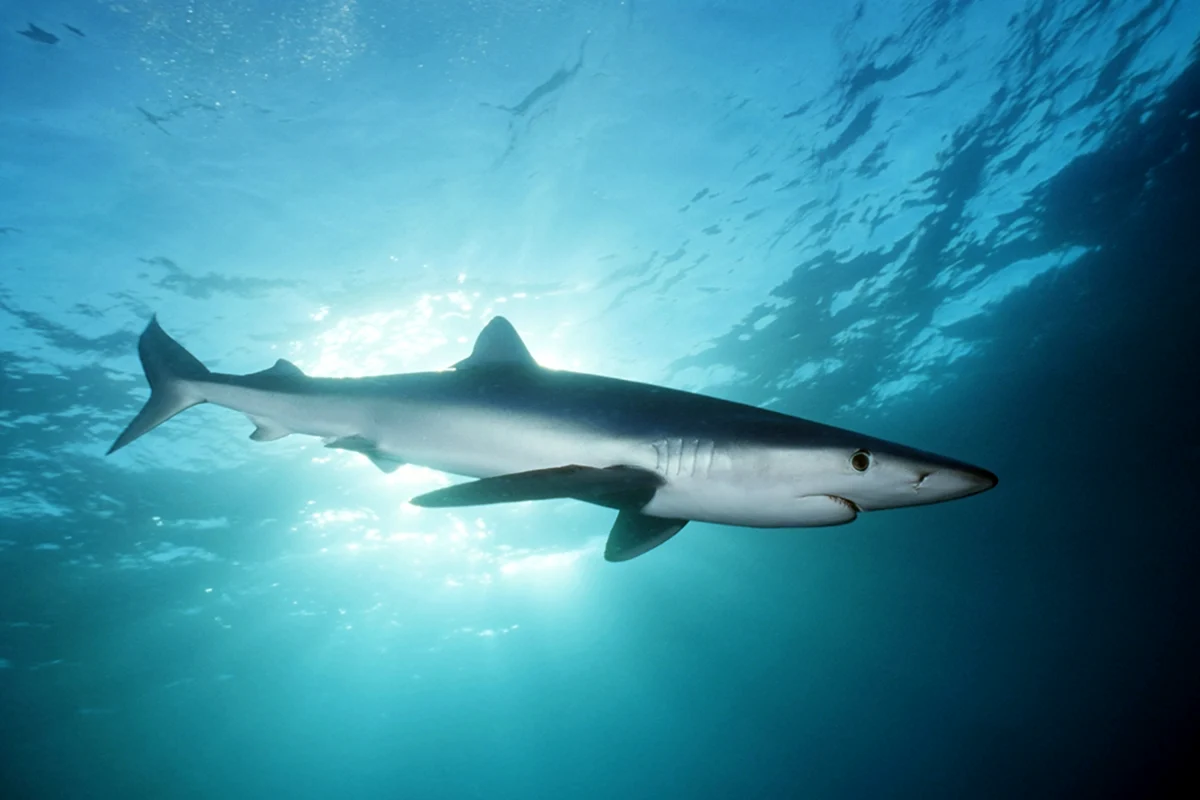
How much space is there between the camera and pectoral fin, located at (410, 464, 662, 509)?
2066 mm

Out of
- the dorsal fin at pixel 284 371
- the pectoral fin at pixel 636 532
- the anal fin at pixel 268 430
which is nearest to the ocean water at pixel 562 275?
the dorsal fin at pixel 284 371

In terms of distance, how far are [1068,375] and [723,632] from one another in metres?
39.2

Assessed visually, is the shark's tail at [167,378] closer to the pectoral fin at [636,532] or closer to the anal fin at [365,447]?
the anal fin at [365,447]

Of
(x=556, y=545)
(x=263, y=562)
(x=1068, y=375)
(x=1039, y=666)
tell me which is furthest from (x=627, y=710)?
(x=1068, y=375)

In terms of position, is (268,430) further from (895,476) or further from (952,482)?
(952,482)

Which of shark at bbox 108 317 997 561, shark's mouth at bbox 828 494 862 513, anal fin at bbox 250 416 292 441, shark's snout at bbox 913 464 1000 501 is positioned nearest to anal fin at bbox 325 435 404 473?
shark at bbox 108 317 997 561

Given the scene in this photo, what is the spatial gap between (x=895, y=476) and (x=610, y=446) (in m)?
1.17

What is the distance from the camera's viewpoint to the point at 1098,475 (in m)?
25.1

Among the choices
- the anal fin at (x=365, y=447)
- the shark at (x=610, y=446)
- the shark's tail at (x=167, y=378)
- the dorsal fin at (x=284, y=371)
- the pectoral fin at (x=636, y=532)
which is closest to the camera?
the shark at (x=610, y=446)

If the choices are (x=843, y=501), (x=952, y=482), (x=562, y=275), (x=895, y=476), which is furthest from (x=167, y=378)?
(x=562, y=275)

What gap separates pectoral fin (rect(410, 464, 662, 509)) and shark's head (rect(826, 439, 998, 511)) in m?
0.76

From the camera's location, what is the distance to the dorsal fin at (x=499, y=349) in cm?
322

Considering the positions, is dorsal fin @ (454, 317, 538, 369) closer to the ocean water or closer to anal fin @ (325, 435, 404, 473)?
anal fin @ (325, 435, 404, 473)

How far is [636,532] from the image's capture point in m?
2.96
